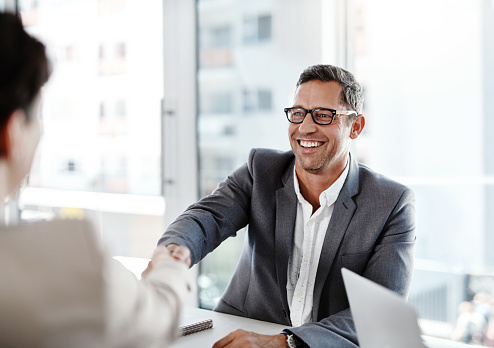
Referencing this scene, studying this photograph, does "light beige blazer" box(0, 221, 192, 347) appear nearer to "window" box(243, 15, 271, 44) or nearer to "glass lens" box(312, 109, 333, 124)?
"glass lens" box(312, 109, 333, 124)

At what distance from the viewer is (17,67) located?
3.36 ft

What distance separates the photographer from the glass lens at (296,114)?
2224 mm

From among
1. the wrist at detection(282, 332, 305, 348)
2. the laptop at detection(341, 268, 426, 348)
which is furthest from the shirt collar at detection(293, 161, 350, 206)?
the laptop at detection(341, 268, 426, 348)

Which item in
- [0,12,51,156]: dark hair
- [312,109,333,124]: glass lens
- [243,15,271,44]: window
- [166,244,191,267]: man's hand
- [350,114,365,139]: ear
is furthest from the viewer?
[243,15,271,44]: window

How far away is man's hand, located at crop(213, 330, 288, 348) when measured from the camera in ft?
5.15

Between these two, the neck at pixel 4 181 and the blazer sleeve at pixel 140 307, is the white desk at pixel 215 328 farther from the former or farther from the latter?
the neck at pixel 4 181

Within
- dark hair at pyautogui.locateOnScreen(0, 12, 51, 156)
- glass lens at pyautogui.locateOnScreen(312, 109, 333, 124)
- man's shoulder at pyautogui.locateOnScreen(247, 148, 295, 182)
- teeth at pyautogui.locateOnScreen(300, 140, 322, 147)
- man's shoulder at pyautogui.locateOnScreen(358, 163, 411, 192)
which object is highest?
dark hair at pyautogui.locateOnScreen(0, 12, 51, 156)

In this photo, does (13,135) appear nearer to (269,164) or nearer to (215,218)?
(215,218)

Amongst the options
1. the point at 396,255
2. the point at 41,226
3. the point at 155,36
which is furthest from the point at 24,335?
the point at 155,36

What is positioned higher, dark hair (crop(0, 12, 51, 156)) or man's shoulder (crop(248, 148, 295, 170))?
dark hair (crop(0, 12, 51, 156))

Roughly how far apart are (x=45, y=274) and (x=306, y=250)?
1.29 m

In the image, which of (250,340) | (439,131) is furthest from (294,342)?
(439,131)

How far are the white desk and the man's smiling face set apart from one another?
2.04ft

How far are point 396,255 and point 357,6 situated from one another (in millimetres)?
1955
